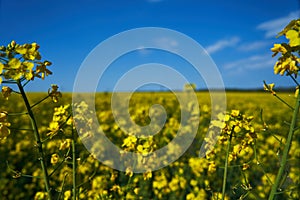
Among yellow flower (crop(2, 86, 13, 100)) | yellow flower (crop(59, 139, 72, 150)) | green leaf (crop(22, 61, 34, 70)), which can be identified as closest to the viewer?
green leaf (crop(22, 61, 34, 70))

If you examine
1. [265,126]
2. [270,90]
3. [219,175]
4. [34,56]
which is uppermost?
[34,56]

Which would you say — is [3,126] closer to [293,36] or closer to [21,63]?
[21,63]

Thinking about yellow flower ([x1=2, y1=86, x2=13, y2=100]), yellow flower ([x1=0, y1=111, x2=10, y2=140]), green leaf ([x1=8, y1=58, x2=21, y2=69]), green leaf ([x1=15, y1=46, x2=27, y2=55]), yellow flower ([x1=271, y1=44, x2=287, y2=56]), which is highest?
green leaf ([x1=15, y1=46, x2=27, y2=55])

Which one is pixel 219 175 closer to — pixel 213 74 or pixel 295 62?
pixel 213 74

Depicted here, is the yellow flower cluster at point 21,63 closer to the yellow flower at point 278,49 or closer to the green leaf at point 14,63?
the green leaf at point 14,63

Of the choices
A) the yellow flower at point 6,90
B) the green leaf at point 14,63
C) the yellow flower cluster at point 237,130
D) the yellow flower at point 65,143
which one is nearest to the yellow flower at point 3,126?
the yellow flower at point 6,90

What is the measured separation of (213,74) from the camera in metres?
3.82

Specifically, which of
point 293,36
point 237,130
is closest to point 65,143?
point 237,130

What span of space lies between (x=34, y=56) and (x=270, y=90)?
147cm

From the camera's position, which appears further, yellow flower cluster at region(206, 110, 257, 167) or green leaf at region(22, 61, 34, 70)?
yellow flower cluster at region(206, 110, 257, 167)

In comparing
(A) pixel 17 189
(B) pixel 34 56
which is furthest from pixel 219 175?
(B) pixel 34 56

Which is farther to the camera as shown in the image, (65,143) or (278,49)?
Result: (65,143)

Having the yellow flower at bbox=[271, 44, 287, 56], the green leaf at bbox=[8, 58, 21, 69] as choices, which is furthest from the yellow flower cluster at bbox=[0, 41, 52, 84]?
the yellow flower at bbox=[271, 44, 287, 56]

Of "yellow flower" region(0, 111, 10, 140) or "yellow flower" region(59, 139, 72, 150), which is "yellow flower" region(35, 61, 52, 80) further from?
"yellow flower" region(59, 139, 72, 150)
